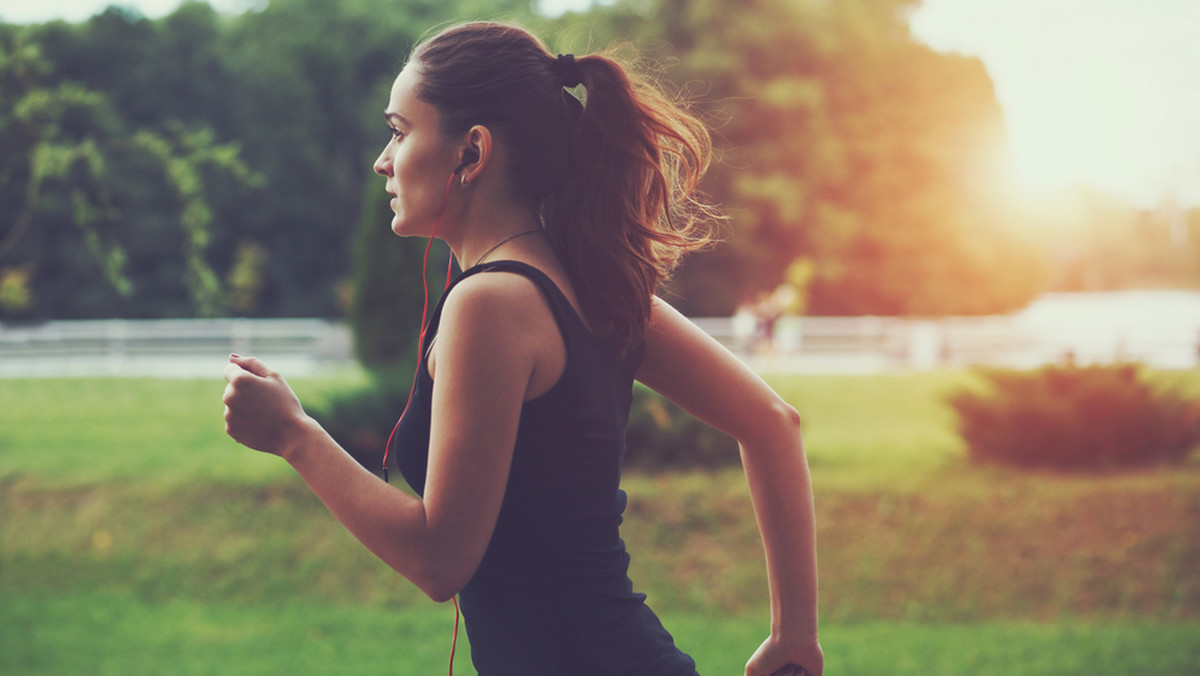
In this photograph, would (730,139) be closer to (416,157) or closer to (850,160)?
(850,160)

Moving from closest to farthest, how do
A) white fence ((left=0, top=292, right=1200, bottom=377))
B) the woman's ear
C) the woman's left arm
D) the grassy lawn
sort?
the woman's left arm → the woman's ear → the grassy lawn → white fence ((left=0, top=292, right=1200, bottom=377))

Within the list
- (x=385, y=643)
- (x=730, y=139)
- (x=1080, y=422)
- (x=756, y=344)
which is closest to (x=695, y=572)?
(x=385, y=643)

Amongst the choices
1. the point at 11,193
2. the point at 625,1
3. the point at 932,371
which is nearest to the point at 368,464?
the point at 11,193

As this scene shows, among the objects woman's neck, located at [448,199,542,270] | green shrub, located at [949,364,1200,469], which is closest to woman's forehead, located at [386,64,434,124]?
woman's neck, located at [448,199,542,270]

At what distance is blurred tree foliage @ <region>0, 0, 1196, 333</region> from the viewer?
3062cm

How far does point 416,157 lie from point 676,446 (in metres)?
8.02

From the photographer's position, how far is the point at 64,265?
27.6 m

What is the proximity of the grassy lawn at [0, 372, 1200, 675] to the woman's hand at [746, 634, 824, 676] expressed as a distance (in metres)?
4.78

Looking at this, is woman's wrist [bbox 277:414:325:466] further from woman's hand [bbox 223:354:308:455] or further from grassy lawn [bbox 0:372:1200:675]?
grassy lawn [bbox 0:372:1200:675]

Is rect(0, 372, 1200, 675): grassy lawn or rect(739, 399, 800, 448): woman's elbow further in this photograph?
rect(0, 372, 1200, 675): grassy lawn

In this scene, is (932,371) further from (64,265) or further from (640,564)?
(64,265)

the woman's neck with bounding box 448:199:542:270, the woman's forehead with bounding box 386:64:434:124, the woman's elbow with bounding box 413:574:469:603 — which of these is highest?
the woman's forehead with bounding box 386:64:434:124

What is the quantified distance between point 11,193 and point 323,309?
2857 cm

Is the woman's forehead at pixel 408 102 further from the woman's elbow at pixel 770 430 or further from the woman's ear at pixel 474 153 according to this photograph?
the woman's elbow at pixel 770 430
